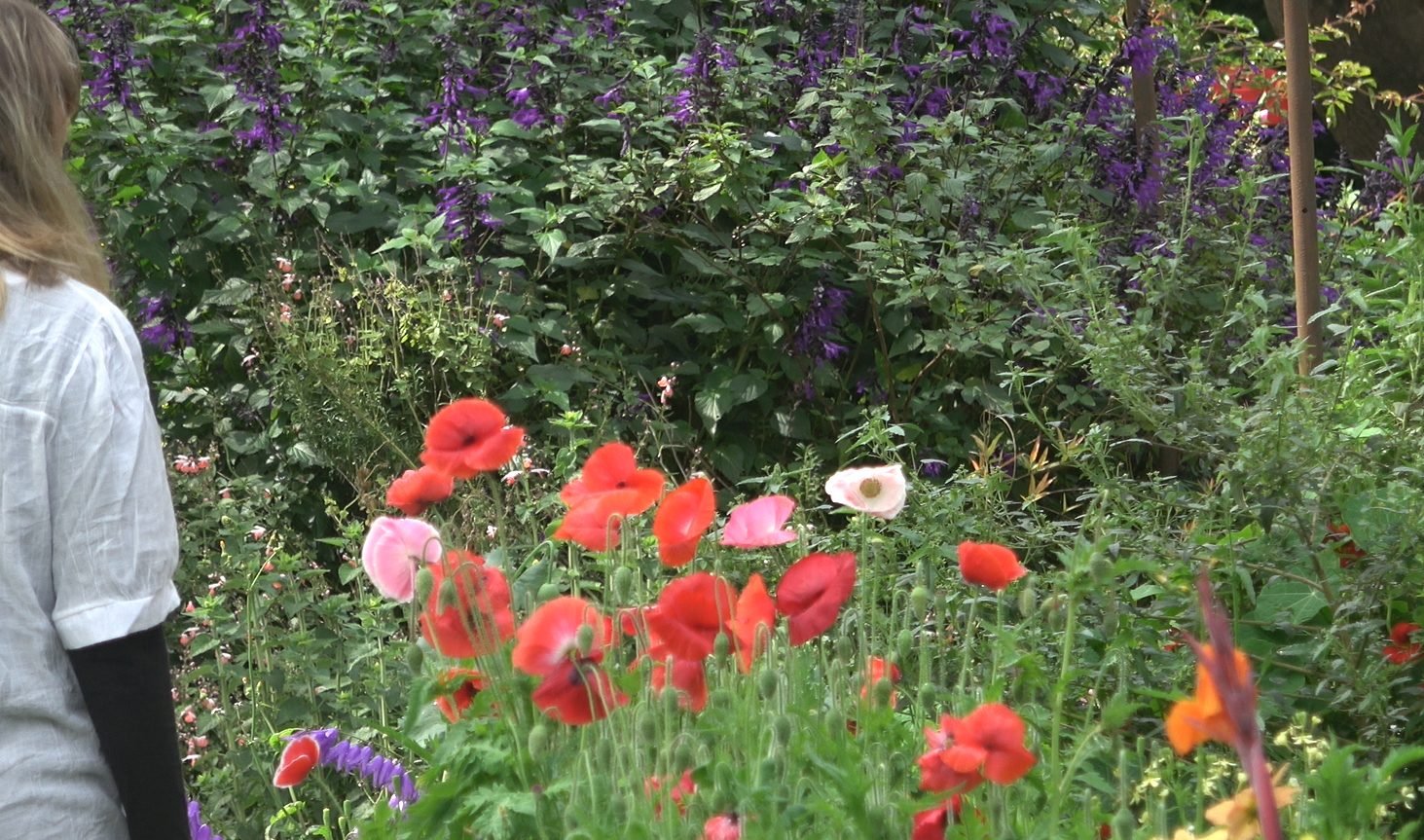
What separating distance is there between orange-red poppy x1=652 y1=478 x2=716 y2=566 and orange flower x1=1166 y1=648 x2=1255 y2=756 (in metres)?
0.63

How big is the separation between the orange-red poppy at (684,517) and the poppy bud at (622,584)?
0.04 meters

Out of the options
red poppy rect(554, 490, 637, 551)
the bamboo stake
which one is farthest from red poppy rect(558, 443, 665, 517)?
the bamboo stake

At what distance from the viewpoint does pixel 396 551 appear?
58.9 inches

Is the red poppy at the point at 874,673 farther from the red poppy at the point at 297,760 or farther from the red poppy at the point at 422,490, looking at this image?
the red poppy at the point at 297,760

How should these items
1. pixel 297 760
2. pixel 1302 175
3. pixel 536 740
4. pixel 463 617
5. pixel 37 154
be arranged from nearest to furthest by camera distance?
pixel 536 740 < pixel 463 617 < pixel 37 154 < pixel 297 760 < pixel 1302 175

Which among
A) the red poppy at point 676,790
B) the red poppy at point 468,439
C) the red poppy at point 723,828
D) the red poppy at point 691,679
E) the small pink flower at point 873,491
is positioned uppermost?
the red poppy at point 468,439

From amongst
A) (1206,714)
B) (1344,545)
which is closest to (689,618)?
(1206,714)

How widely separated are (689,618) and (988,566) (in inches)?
11.1

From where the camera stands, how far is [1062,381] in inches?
163

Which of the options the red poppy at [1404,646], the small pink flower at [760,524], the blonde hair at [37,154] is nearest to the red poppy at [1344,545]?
the red poppy at [1404,646]

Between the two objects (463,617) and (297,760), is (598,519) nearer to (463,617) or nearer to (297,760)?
(463,617)

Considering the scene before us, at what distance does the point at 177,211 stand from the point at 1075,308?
8.39 feet

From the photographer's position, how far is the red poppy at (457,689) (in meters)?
1.49

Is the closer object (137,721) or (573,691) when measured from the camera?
(573,691)
